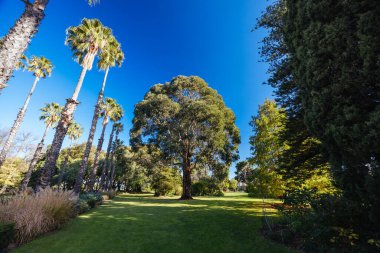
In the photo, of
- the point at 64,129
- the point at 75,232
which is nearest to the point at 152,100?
the point at 64,129

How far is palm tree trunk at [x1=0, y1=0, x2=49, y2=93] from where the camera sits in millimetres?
5764

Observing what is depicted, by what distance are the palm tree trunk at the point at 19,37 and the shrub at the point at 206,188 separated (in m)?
28.8

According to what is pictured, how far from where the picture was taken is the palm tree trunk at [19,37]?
5.76 meters

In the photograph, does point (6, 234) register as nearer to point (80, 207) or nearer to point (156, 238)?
point (156, 238)

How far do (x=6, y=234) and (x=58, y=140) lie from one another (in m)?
7.90

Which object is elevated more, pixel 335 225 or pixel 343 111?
pixel 343 111

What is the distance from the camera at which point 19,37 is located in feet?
19.9

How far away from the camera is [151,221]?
9.27m

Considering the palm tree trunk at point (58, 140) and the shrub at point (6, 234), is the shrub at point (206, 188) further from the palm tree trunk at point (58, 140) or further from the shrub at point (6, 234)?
the shrub at point (6, 234)

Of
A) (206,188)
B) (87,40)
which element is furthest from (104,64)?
(206,188)

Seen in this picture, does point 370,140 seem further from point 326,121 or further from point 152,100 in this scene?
point 152,100

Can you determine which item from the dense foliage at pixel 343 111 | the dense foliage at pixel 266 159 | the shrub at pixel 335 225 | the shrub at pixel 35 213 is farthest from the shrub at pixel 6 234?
the dense foliage at pixel 266 159

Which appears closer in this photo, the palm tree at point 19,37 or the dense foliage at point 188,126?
the palm tree at point 19,37

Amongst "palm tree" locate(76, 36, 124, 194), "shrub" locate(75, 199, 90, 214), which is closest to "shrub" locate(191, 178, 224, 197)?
"palm tree" locate(76, 36, 124, 194)
